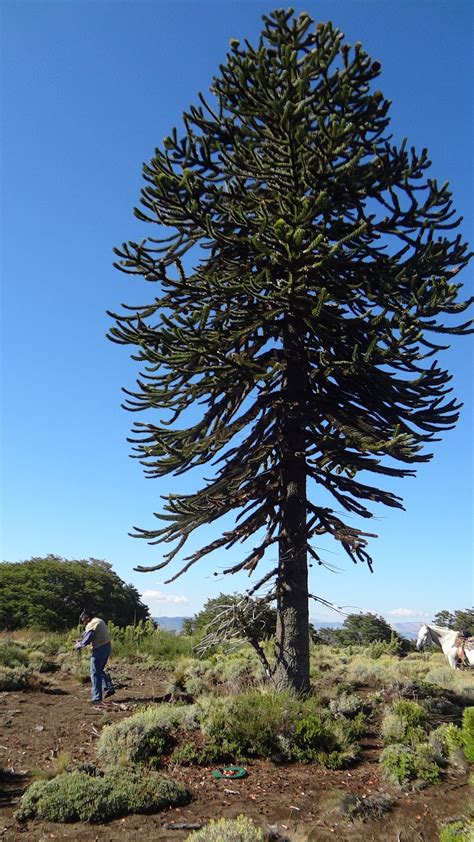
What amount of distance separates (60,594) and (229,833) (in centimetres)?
3026

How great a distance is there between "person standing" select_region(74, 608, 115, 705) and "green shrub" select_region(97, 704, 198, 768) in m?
2.45

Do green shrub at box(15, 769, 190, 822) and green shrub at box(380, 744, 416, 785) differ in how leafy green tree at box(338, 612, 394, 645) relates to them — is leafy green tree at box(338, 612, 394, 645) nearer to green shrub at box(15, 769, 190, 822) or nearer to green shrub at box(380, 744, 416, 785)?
green shrub at box(380, 744, 416, 785)

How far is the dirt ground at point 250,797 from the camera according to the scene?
5.08 metres

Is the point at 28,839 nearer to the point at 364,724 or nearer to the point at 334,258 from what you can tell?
the point at 364,724

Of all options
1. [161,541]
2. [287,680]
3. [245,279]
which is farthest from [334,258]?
[287,680]

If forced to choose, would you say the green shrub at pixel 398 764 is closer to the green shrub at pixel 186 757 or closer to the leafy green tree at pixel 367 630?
the green shrub at pixel 186 757

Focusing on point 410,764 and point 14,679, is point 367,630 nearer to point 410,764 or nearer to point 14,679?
point 14,679

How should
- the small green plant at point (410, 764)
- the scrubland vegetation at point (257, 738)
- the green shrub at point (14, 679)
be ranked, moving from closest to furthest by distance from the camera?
the scrubland vegetation at point (257, 738)
the small green plant at point (410, 764)
the green shrub at point (14, 679)

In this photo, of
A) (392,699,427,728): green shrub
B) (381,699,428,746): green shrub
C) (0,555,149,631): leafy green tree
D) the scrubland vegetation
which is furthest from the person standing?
(0,555,149,631): leafy green tree

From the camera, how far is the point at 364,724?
320 inches

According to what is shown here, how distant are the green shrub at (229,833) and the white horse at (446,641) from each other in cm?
1138

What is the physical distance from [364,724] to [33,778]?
4.62 metres

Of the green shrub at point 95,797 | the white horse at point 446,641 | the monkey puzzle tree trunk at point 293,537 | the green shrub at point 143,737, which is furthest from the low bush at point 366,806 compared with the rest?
the white horse at point 446,641

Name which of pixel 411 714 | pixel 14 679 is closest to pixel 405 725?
pixel 411 714
